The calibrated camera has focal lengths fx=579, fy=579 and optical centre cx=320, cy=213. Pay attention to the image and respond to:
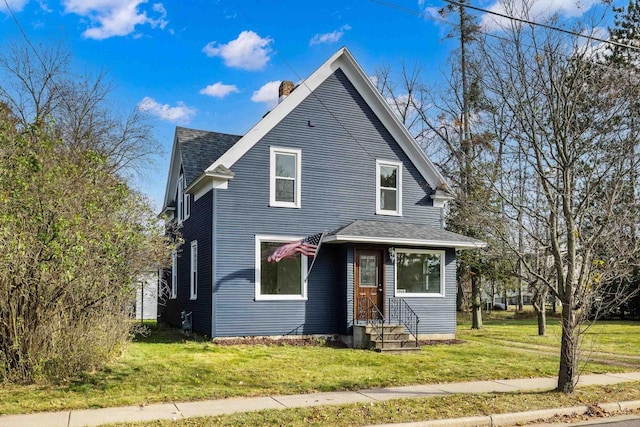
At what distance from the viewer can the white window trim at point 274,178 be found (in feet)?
55.6

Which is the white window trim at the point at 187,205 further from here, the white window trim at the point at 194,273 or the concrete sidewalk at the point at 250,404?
the concrete sidewalk at the point at 250,404

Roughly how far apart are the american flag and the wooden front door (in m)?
1.25

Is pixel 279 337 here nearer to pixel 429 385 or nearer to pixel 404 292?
pixel 404 292

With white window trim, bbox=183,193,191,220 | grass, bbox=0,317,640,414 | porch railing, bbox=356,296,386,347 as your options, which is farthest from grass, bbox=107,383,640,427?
white window trim, bbox=183,193,191,220

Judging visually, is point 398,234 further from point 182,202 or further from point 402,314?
point 182,202

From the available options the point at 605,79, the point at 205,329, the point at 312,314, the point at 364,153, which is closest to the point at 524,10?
the point at 605,79

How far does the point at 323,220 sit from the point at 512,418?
998 centimetres

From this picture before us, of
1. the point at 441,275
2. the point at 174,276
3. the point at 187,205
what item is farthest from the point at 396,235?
the point at 174,276

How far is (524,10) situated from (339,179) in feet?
28.3

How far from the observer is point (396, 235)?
55.2 ft

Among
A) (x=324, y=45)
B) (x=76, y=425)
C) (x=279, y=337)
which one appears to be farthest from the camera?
(x=324, y=45)

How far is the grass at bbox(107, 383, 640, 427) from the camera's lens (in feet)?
25.2

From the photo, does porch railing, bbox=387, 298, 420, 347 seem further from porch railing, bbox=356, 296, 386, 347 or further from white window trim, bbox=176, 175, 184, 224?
white window trim, bbox=176, 175, 184, 224

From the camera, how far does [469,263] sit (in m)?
25.8
